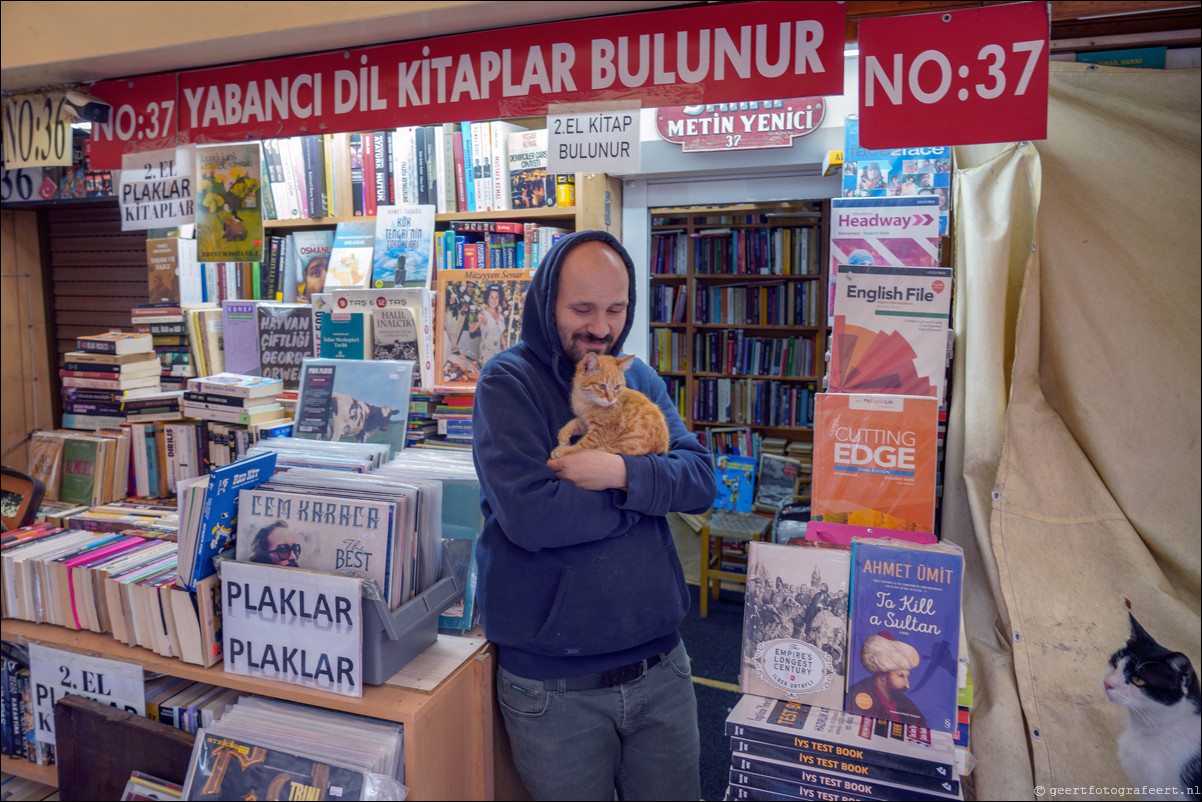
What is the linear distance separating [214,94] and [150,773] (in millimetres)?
1878

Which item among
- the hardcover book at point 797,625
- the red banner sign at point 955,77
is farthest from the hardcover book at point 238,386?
the red banner sign at point 955,77

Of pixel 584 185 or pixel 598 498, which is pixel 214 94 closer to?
pixel 584 185

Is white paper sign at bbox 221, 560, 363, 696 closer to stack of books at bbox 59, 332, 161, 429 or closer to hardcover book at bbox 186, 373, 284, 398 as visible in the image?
hardcover book at bbox 186, 373, 284, 398

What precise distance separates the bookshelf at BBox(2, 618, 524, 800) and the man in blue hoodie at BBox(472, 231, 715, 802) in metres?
0.13

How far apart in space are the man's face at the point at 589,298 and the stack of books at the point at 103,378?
2413mm

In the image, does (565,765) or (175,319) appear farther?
(175,319)

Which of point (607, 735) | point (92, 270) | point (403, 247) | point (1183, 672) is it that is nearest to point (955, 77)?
point (1183, 672)

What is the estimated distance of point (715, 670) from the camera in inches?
147

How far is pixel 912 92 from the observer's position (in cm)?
150

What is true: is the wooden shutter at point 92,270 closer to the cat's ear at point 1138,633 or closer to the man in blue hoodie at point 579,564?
the man in blue hoodie at point 579,564

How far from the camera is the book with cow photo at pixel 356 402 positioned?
234 centimetres

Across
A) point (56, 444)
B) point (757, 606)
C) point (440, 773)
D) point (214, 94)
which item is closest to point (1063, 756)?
point (757, 606)

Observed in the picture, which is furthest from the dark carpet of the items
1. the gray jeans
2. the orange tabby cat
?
the orange tabby cat

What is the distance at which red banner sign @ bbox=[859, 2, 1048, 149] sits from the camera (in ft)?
4.69
